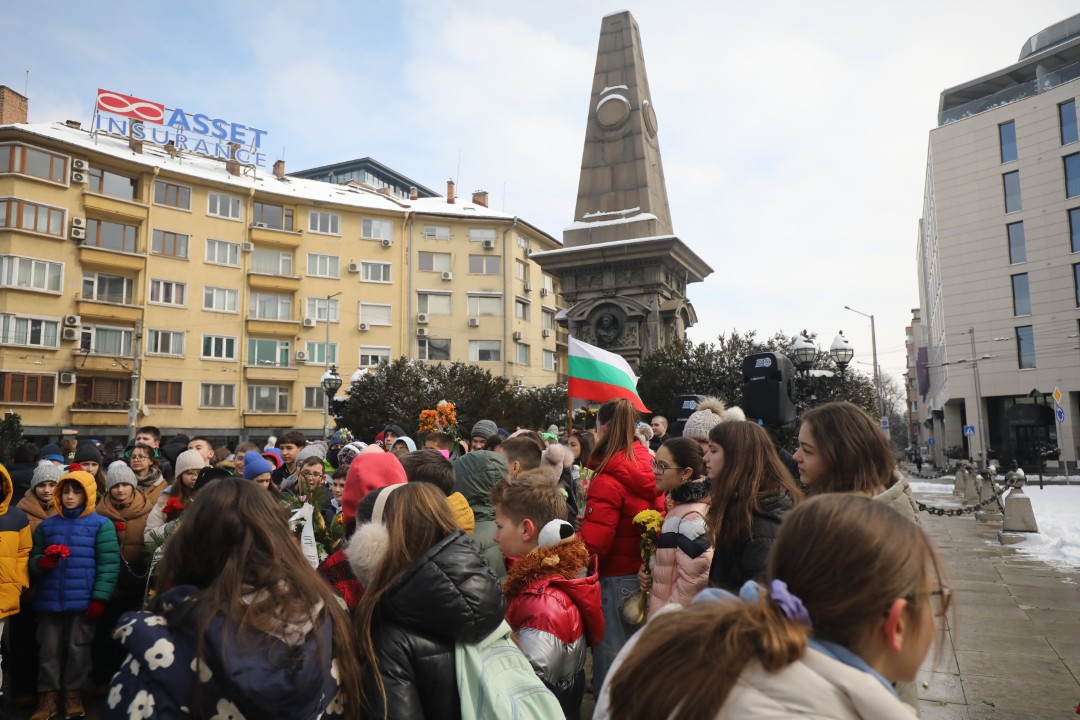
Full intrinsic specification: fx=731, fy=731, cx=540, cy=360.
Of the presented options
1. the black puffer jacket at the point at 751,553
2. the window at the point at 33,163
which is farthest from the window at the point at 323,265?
the black puffer jacket at the point at 751,553

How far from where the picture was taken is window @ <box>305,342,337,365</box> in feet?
137

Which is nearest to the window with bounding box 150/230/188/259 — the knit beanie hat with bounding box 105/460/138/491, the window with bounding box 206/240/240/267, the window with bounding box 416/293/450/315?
the window with bounding box 206/240/240/267

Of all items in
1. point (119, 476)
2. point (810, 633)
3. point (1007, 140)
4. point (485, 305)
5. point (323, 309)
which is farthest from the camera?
point (485, 305)

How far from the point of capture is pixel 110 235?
35.9m

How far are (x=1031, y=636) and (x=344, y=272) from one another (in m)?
40.4

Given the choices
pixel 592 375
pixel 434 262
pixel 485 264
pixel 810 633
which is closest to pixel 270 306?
pixel 434 262

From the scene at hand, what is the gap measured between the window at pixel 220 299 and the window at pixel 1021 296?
149 ft

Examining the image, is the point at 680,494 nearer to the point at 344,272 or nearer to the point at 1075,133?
the point at 344,272

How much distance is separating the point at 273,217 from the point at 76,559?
39194 mm

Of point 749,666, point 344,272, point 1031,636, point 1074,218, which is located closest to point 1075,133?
point 1074,218

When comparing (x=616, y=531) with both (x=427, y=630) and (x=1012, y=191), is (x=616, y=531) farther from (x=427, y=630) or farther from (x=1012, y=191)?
(x=1012, y=191)

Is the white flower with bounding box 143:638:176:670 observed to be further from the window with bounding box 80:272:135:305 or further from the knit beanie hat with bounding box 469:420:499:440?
the window with bounding box 80:272:135:305

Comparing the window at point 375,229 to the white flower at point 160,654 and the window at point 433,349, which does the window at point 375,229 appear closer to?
the window at point 433,349

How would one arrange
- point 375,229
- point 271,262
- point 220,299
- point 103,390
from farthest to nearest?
1. point 375,229
2. point 271,262
3. point 220,299
4. point 103,390
